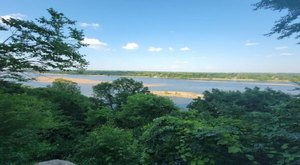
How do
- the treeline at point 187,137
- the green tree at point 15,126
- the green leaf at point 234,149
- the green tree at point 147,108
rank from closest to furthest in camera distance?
the green leaf at point 234,149, the treeline at point 187,137, the green tree at point 15,126, the green tree at point 147,108

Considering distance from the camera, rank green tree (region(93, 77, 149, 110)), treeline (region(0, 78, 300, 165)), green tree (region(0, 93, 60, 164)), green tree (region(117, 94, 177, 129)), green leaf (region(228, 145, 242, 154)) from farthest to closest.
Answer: green tree (region(93, 77, 149, 110))
green tree (region(117, 94, 177, 129))
green tree (region(0, 93, 60, 164))
treeline (region(0, 78, 300, 165))
green leaf (region(228, 145, 242, 154))

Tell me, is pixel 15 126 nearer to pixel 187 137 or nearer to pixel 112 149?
pixel 112 149

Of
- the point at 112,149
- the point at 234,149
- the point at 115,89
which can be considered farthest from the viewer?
the point at 115,89

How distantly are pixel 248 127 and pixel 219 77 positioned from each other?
59.9m

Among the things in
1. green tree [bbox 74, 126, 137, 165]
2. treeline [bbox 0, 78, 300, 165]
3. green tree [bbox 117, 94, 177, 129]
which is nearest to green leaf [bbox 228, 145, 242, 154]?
treeline [bbox 0, 78, 300, 165]

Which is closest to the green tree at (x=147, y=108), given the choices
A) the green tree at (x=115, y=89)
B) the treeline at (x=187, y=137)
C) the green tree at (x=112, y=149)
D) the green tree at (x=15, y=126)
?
the treeline at (x=187, y=137)

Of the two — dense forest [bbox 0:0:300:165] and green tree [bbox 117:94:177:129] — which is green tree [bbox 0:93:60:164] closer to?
dense forest [bbox 0:0:300:165]

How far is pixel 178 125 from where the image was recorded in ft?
18.3

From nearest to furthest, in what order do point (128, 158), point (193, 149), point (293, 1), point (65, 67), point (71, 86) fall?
point (193, 149) < point (65, 67) < point (128, 158) < point (293, 1) < point (71, 86)

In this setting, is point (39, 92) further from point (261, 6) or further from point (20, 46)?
point (261, 6)

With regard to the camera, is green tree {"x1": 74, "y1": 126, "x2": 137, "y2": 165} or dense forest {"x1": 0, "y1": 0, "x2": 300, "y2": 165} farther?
green tree {"x1": 74, "y1": 126, "x2": 137, "y2": 165}

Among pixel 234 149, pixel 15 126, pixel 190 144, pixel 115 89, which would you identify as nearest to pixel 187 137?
pixel 190 144

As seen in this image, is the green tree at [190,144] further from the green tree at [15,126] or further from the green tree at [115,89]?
the green tree at [115,89]

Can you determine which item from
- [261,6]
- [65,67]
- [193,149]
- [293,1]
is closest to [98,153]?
[65,67]
